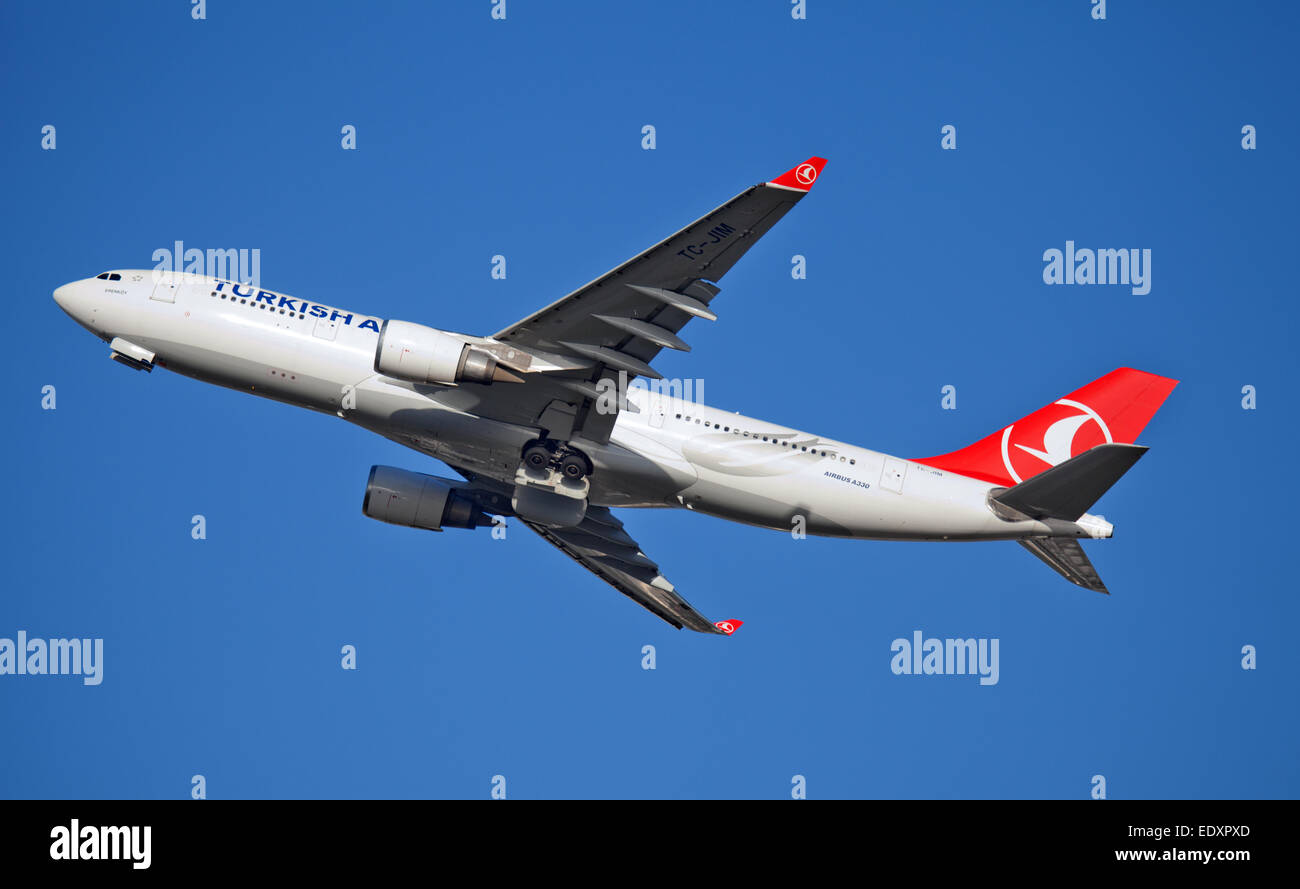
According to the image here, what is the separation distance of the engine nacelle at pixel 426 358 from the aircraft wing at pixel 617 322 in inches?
34.0

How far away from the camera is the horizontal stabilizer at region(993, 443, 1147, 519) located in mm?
35938

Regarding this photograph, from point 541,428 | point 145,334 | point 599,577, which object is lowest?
point 599,577

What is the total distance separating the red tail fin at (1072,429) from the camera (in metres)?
43.2

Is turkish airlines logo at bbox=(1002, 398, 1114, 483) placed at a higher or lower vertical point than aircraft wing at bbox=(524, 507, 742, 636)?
higher

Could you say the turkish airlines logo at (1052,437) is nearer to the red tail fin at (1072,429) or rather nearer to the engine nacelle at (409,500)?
the red tail fin at (1072,429)

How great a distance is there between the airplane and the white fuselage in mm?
53

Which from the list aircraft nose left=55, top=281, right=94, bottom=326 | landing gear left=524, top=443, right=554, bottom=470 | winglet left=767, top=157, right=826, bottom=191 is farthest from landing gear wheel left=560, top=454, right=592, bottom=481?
aircraft nose left=55, top=281, right=94, bottom=326

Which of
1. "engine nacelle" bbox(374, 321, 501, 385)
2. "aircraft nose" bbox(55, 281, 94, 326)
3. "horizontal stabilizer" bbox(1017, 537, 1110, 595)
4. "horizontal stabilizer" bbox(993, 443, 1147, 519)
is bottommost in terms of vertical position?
"horizontal stabilizer" bbox(1017, 537, 1110, 595)

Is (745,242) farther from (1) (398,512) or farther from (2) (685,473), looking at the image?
(1) (398,512)

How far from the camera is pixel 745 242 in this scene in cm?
3247

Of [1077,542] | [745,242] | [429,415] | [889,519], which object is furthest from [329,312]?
[1077,542]

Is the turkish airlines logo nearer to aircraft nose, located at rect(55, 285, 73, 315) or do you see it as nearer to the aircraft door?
the aircraft door

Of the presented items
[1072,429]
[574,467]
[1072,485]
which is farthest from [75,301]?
[1072,429]

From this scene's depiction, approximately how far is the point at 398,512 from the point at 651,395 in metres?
10.4
